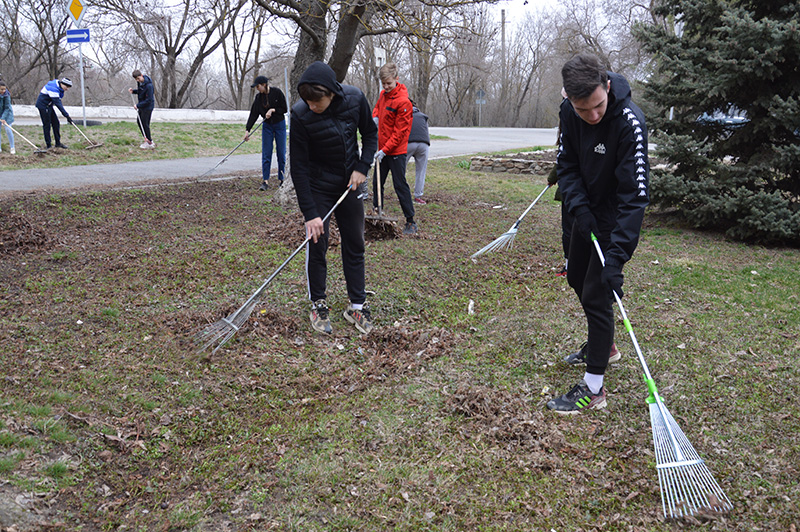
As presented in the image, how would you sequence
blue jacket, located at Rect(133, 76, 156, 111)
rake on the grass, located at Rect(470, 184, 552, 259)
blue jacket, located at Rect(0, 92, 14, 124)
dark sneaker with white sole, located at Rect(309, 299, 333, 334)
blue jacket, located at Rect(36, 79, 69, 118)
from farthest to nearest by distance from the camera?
blue jacket, located at Rect(133, 76, 156, 111)
blue jacket, located at Rect(36, 79, 69, 118)
blue jacket, located at Rect(0, 92, 14, 124)
rake on the grass, located at Rect(470, 184, 552, 259)
dark sneaker with white sole, located at Rect(309, 299, 333, 334)

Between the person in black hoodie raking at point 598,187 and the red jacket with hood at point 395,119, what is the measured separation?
367 centimetres

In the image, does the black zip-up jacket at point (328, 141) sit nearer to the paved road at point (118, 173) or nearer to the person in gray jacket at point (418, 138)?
the person in gray jacket at point (418, 138)

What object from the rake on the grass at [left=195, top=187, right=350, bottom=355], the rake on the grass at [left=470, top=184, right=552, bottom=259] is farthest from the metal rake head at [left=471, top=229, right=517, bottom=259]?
the rake on the grass at [left=195, top=187, right=350, bottom=355]

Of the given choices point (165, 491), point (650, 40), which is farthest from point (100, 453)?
point (650, 40)

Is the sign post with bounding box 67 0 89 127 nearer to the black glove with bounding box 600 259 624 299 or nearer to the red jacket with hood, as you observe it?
the red jacket with hood

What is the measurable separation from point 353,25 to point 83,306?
5336mm

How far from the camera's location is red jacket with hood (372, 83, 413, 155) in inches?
280

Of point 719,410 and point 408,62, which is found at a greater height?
point 408,62

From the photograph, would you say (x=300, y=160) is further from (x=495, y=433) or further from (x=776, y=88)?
(x=776, y=88)

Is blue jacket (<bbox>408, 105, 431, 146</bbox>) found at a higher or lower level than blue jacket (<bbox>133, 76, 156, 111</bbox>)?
lower

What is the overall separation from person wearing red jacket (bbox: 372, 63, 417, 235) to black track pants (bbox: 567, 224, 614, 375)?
395 cm

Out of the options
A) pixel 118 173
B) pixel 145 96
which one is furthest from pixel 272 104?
pixel 145 96

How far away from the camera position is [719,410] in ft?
11.6

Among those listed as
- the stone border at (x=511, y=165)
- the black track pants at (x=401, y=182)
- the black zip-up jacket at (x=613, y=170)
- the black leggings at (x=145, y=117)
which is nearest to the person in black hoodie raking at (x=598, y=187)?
the black zip-up jacket at (x=613, y=170)
